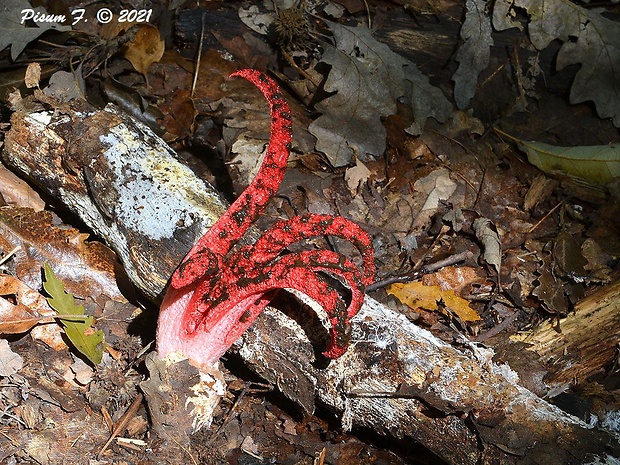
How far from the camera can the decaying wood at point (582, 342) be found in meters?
3.68

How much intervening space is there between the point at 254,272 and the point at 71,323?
116 cm

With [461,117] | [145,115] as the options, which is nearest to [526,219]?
[461,117]

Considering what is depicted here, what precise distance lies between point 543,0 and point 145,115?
2.88 meters

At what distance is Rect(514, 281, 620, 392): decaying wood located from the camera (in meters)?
3.68

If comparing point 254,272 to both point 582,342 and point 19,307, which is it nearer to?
point 19,307

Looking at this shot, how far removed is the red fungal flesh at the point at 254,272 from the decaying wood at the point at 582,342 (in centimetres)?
139

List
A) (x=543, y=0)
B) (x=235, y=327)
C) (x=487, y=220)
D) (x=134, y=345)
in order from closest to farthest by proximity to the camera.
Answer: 1. (x=235, y=327)
2. (x=134, y=345)
3. (x=487, y=220)
4. (x=543, y=0)

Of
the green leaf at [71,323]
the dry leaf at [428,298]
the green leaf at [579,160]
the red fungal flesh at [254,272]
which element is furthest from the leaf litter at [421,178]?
the red fungal flesh at [254,272]

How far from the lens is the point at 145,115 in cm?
445

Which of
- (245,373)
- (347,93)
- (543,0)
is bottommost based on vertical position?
(245,373)

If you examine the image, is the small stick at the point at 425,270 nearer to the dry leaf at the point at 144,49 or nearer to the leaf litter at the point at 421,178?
the leaf litter at the point at 421,178

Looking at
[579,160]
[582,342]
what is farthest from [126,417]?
[579,160]

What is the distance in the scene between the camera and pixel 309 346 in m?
3.09

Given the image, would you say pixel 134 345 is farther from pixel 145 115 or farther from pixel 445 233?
pixel 445 233
